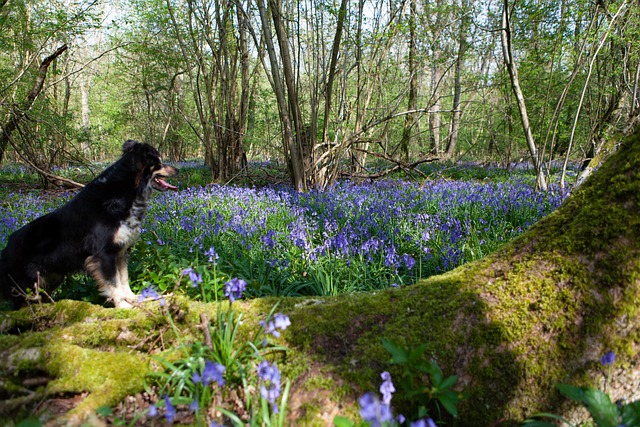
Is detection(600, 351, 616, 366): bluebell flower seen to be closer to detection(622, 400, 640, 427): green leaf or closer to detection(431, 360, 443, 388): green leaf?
detection(622, 400, 640, 427): green leaf

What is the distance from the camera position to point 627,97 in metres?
8.12

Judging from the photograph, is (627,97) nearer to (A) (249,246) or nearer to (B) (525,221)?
(B) (525,221)

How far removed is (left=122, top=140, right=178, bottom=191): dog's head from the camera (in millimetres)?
3213

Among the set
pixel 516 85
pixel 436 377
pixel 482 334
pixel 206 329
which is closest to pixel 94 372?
pixel 206 329

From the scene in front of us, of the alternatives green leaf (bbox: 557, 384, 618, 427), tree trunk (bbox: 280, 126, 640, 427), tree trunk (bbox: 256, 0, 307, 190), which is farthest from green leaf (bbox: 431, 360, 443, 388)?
tree trunk (bbox: 256, 0, 307, 190)

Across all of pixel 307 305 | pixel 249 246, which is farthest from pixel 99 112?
pixel 307 305

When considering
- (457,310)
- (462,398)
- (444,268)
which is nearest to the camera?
(462,398)

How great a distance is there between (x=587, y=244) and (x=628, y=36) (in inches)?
269

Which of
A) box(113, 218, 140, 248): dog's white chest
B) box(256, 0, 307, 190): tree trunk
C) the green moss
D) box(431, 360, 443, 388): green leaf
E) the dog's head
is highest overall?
box(256, 0, 307, 190): tree trunk

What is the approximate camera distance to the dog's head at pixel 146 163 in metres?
3.21

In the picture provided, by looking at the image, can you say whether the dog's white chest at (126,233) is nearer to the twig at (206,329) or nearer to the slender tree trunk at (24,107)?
the twig at (206,329)

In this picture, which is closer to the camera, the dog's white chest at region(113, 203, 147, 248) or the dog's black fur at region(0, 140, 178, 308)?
the dog's black fur at region(0, 140, 178, 308)

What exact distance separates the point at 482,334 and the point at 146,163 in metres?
2.94

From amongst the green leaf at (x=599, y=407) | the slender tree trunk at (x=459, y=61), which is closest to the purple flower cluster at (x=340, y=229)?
the green leaf at (x=599, y=407)
